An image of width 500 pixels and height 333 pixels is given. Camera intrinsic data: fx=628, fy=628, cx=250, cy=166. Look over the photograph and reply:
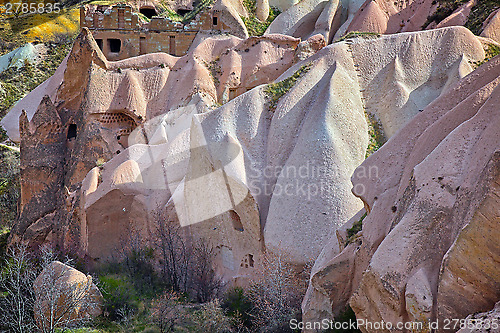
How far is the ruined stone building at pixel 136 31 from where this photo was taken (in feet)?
96.7

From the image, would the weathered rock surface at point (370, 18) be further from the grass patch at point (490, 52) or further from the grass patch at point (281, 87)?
the grass patch at point (281, 87)

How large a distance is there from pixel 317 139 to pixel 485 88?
778cm

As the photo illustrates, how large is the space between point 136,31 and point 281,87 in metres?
11.9

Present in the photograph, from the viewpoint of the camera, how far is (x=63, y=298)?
16250mm

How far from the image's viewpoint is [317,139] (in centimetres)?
1762

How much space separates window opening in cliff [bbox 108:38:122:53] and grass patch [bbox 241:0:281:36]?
268 inches

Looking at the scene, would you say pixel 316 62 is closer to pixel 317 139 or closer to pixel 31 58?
pixel 317 139

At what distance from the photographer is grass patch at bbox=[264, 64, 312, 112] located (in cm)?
1984

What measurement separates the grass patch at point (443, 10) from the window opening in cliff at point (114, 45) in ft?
46.2

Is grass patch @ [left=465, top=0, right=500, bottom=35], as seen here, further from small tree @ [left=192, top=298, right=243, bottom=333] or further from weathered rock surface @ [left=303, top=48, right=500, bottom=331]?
small tree @ [left=192, top=298, right=243, bottom=333]

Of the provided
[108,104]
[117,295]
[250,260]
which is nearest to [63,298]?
[117,295]

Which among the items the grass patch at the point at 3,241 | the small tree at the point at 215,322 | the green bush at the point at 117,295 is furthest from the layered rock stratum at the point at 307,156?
the small tree at the point at 215,322

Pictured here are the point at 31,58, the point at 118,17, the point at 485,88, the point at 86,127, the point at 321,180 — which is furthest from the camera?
the point at 31,58

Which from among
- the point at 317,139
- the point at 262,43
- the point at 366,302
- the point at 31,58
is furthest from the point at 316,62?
the point at 31,58
